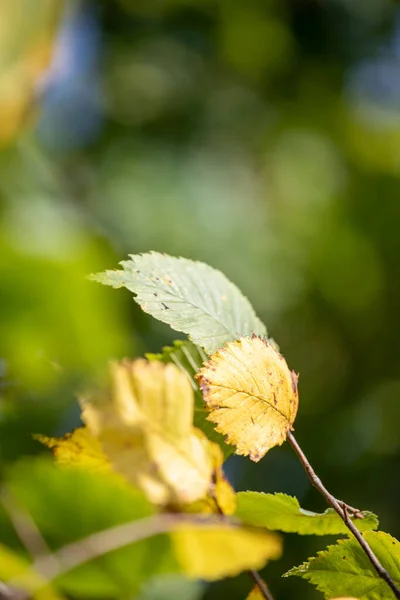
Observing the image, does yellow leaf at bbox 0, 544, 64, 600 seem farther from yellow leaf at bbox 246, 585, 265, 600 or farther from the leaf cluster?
yellow leaf at bbox 246, 585, 265, 600

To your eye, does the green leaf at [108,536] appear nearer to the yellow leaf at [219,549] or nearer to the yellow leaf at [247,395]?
the yellow leaf at [219,549]

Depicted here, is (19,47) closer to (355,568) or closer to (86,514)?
(86,514)

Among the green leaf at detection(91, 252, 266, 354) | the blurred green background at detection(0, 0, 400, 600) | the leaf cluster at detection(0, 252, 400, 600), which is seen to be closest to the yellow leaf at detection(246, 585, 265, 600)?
the leaf cluster at detection(0, 252, 400, 600)

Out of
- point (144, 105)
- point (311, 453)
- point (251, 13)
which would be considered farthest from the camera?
point (251, 13)

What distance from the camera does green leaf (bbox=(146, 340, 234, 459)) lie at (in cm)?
35

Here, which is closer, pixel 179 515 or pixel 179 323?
pixel 179 515

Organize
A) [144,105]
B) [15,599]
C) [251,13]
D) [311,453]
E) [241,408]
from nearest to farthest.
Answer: [15,599]
[241,408]
[311,453]
[144,105]
[251,13]

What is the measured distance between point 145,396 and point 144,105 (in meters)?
3.17

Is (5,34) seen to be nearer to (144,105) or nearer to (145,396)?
(145,396)

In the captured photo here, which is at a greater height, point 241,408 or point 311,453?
point 311,453

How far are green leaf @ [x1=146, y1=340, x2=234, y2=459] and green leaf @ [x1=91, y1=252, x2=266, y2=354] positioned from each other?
2cm

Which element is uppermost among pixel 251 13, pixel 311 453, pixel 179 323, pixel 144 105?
pixel 251 13

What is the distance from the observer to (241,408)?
321 millimetres

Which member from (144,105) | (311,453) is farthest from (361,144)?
(311,453)
